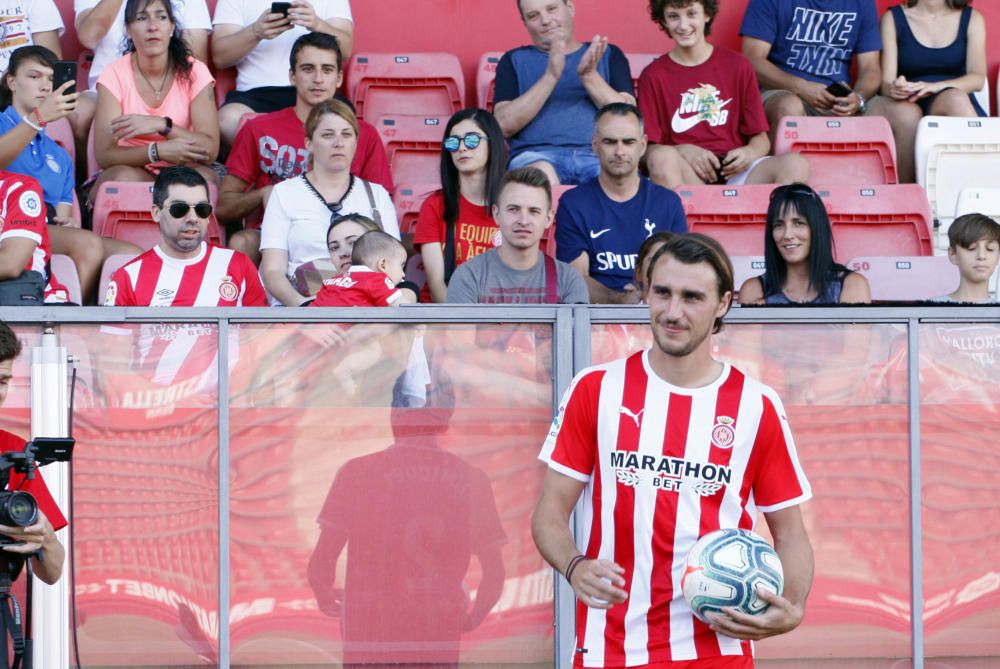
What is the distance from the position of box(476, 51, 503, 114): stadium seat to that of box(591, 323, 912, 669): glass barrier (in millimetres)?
4054

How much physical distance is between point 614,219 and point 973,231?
1.63 m

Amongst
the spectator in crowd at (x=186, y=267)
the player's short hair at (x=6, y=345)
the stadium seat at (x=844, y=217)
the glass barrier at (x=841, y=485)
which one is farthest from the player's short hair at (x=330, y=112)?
the player's short hair at (x=6, y=345)

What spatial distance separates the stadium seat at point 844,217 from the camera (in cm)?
771

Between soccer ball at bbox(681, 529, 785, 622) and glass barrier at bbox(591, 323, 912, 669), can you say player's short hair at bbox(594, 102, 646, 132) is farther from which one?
soccer ball at bbox(681, 529, 785, 622)

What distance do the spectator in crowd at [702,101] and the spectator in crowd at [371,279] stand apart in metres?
2.71

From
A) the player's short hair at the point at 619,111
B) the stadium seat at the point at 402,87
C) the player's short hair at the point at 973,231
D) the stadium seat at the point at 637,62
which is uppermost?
the stadium seat at the point at 637,62

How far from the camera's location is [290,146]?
7613 mm

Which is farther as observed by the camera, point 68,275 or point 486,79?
point 486,79

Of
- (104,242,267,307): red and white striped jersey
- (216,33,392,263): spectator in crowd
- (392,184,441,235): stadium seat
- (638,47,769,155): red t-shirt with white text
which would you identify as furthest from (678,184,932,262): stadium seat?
(104,242,267,307): red and white striped jersey

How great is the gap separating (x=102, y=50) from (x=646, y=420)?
5692 millimetres

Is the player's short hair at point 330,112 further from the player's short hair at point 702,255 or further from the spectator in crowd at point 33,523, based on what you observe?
the player's short hair at point 702,255

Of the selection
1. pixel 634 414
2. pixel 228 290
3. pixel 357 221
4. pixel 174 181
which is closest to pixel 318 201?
pixel 357 221

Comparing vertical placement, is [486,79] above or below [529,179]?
above

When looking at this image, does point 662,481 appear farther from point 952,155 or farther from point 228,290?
point 952,155
